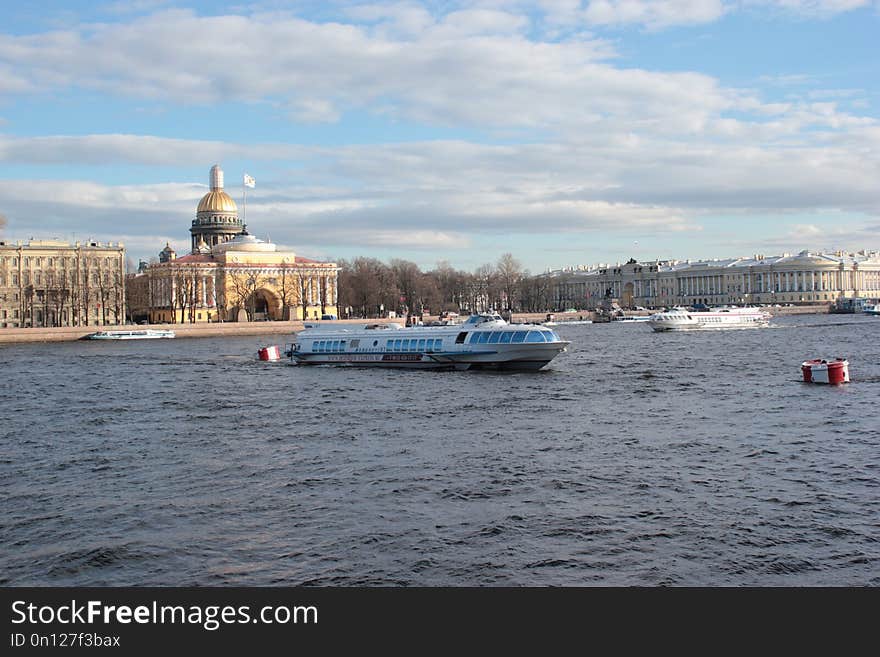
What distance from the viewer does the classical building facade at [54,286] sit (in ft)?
330

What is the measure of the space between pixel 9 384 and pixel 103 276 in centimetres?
6776

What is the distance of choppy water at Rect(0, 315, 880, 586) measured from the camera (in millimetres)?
12703

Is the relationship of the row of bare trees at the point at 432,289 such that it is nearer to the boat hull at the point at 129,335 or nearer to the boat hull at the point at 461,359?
the boat hull at the point at 129,335

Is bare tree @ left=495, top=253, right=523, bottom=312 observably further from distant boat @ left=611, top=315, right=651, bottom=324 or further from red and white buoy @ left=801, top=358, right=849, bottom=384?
red and white buoy @ left=801, top=358, right=849, bottom=384

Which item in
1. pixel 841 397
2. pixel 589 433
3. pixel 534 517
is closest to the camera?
pixel 534 517

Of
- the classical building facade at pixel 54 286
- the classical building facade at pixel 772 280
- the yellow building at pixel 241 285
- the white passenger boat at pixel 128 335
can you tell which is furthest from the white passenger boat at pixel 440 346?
the classical building facade at pixel 772 280

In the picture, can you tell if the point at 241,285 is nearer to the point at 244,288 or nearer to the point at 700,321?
the point at 244,288

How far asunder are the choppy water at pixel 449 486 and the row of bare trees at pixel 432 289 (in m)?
95.5

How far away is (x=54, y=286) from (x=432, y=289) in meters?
53.1

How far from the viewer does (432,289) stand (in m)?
139

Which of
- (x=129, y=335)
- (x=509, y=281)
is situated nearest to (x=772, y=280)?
(x=509, y=281)

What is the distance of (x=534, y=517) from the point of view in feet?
49.7
